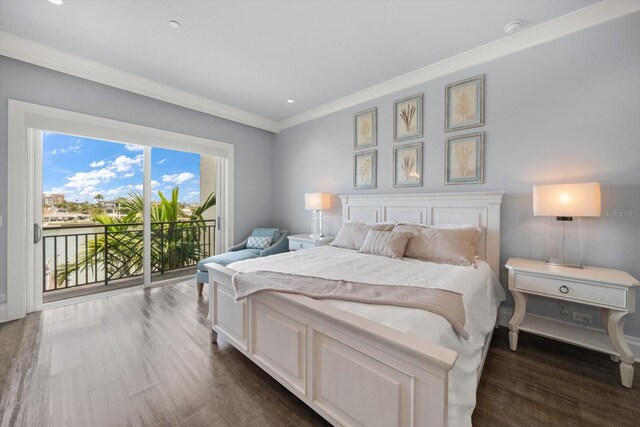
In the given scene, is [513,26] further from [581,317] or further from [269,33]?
[581,317]

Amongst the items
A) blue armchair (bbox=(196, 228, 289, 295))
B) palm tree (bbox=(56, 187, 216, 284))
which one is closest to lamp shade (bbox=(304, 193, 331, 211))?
blue armchair (bbox=(196, 228, 289, 295))

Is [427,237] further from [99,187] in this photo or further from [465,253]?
[99,187]

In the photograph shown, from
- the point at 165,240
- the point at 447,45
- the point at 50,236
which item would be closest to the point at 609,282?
A: the point at 447,45

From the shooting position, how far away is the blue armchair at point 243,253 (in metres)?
3.36

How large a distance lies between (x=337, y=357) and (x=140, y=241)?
13.3 feet

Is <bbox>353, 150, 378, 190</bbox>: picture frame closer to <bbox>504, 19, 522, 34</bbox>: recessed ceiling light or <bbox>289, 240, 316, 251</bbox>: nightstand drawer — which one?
<bbox>289, 240, 316, 251</bbox>: nightstand drawer

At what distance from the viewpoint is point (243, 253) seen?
382cm

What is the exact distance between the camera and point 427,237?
8.31 feet

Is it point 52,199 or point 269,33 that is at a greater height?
point 269,33

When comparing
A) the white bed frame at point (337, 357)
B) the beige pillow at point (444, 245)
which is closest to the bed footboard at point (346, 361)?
the white bed frame at point (337, 357)

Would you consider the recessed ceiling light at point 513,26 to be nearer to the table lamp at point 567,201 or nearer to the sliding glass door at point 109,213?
the table lamp at point 567,201

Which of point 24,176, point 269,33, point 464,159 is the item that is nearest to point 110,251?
point 24,176

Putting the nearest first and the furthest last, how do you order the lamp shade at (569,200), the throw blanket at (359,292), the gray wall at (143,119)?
1. the throw blanket at (359,292)
2. the lamp shade at (569,200)
3. the gray wall at (143,119)

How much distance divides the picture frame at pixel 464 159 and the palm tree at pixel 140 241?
13.1 feet
